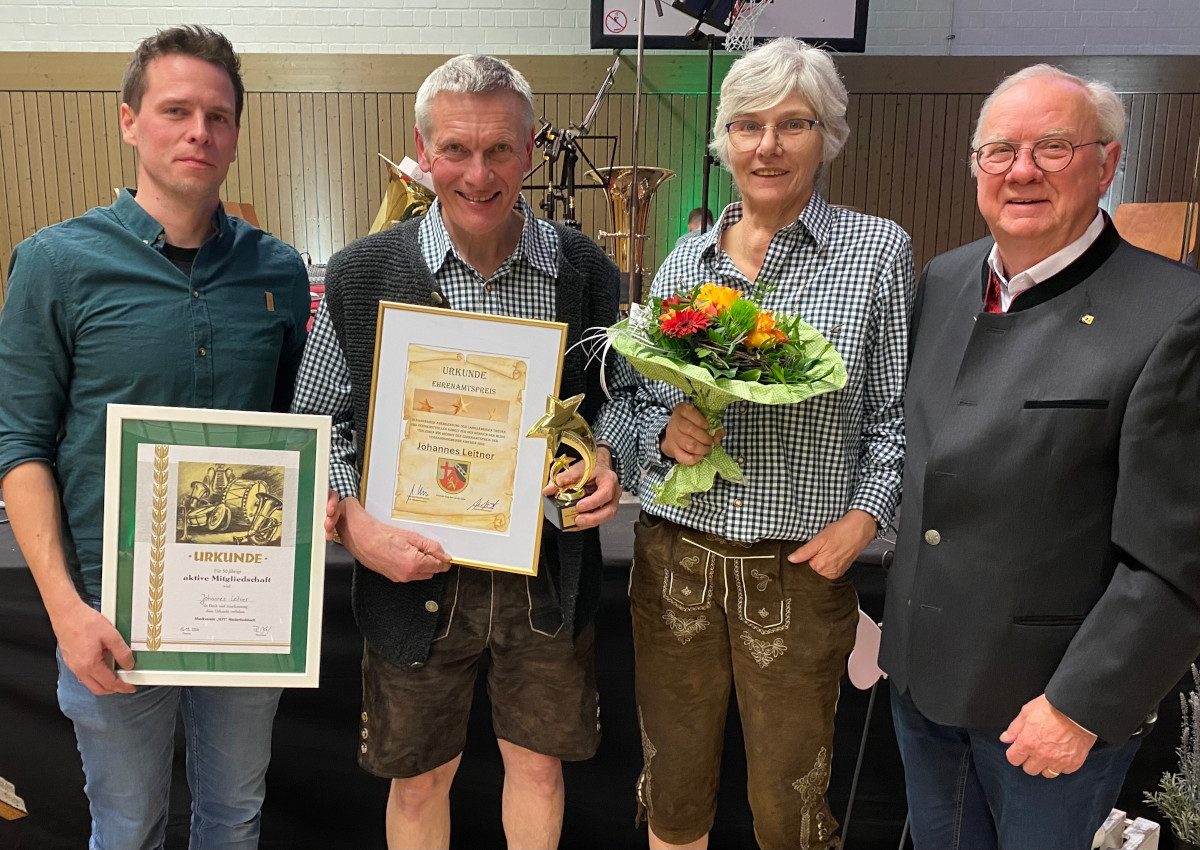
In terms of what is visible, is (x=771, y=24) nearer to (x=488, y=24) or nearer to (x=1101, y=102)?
(x=488, y=24)

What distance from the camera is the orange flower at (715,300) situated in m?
1.41

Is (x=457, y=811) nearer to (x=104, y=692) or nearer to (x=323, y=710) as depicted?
(x=323, y=710)

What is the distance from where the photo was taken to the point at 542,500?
158 cm

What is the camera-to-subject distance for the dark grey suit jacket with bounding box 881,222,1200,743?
48.5 inches

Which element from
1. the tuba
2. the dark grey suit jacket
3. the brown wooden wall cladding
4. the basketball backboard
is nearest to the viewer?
the dark grey suit jacket

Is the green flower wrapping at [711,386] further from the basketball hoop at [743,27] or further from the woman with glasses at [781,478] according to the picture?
the basketball hoop at [743,27]

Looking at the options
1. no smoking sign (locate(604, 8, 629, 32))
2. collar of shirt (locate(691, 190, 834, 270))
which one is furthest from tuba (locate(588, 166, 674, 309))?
no smoking sign (locate(604, 8, 629, 32))

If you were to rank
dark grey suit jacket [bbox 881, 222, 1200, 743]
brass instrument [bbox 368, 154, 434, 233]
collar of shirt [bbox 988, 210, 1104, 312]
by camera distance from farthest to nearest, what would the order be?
1. brass instrument [bbox 368, 154, 434, 233]
2. collar of shirt [bbox 988, 210, 1104, 312]
3. dark grey suit jacket [bbox 881, 222, 1200, 743]

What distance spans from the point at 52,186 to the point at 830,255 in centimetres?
870

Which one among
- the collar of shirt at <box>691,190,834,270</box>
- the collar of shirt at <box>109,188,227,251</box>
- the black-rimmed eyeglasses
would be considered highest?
the black-rimmed eyeglasses

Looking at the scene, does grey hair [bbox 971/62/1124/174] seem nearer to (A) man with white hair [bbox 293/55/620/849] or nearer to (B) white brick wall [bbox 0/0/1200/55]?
(A) man with white hair [bbox 293/55/620/849]

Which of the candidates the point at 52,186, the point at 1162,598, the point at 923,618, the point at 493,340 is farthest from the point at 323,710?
the point at 52,186

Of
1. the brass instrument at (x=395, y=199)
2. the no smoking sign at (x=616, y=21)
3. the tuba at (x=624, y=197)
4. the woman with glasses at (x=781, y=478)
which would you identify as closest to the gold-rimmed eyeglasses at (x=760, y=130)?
the woman with glasses at (x=781, y=478)

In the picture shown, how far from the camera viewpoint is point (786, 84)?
1.53 m
